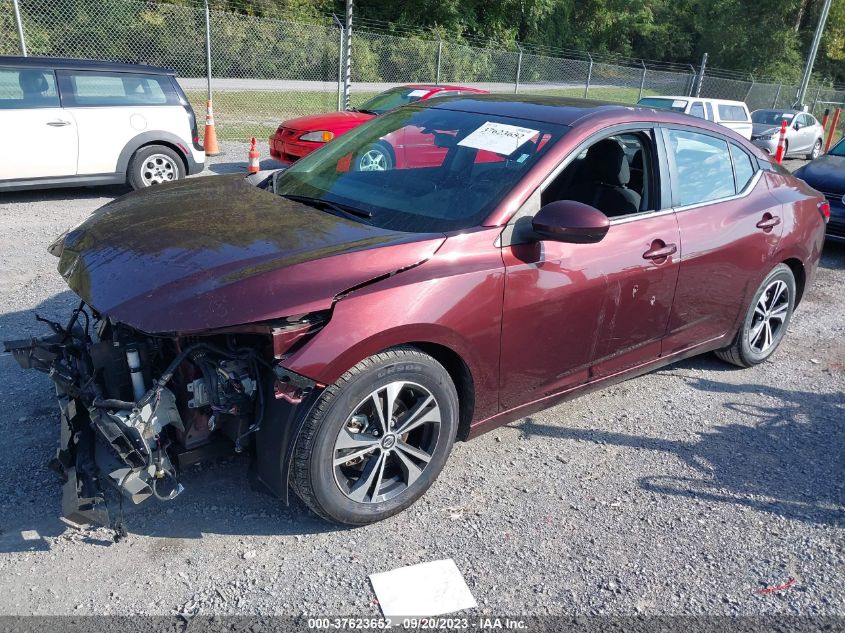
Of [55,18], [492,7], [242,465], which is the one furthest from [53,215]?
[492,7]

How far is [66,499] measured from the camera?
9.10 feet

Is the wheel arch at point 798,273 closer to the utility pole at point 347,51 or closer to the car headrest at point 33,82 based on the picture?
the car headrest at point 33,82

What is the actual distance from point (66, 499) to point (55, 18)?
15.9m

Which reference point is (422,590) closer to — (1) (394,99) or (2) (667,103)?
(1) (394,99)

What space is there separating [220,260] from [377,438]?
3.24ft

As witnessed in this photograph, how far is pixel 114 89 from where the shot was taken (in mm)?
8828

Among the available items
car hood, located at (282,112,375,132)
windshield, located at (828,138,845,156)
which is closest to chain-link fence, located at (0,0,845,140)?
car hood, located at (282,112,375,132)

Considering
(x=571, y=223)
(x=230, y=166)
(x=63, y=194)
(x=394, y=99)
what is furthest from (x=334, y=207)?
(x=394, y=99)

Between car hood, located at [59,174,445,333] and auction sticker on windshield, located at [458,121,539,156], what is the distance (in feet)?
2.50

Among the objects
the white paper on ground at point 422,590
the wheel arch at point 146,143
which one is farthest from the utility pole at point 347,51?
the white paper on ground at point 422,590

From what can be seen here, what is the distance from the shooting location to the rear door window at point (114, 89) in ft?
27.8

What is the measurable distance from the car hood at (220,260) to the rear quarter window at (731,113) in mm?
15196

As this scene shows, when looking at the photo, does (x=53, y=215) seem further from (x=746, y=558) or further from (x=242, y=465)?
(x=746, y=558)

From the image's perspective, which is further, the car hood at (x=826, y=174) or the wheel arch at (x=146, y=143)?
the wheel arch at (x=146, y=143)
